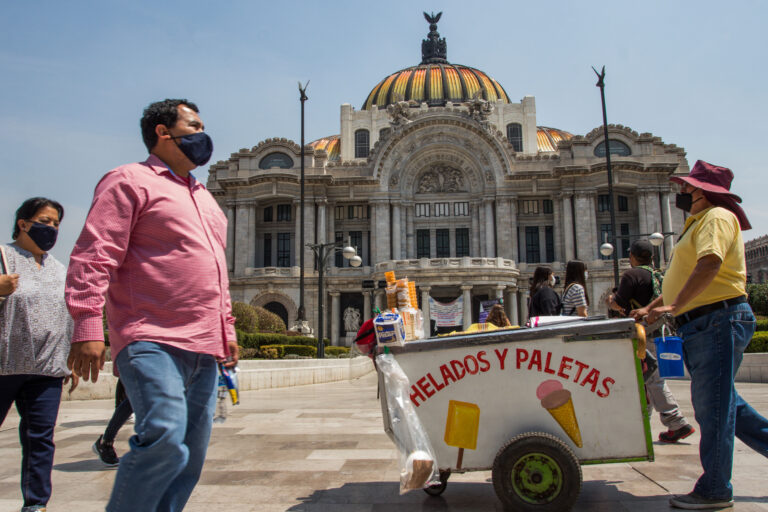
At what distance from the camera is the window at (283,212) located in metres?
46.1

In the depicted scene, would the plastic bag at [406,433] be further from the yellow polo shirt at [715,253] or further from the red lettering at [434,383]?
the yellow polo shirt at [715,253]

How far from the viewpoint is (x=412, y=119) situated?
145 feet

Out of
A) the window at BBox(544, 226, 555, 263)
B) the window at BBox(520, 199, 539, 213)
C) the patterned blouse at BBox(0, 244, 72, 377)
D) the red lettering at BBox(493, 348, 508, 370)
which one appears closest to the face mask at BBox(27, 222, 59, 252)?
the patterned blouse at BBox(0, 244, 72, 377)

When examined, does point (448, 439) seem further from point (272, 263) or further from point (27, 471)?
point (272, 263)

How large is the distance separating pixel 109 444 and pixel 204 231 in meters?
3.34

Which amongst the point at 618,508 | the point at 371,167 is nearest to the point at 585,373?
the point at 618,508

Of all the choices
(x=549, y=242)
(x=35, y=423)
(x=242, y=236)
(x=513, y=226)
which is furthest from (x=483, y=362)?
(x=549, y=242)

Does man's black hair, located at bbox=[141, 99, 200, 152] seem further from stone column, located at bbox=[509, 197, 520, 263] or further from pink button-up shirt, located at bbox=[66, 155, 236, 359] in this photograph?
stone column, located at bbox=[509, 197, 520, 263]

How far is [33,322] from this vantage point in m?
4.27

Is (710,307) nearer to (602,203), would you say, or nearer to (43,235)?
(43,235)

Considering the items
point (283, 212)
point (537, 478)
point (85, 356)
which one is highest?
point (283, 212)

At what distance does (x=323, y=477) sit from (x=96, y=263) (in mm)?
3021

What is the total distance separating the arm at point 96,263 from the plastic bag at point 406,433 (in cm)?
198

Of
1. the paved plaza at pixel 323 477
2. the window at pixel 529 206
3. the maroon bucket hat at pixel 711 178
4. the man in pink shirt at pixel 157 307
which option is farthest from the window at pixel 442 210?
the man in pink shirt at pixel 157 307
